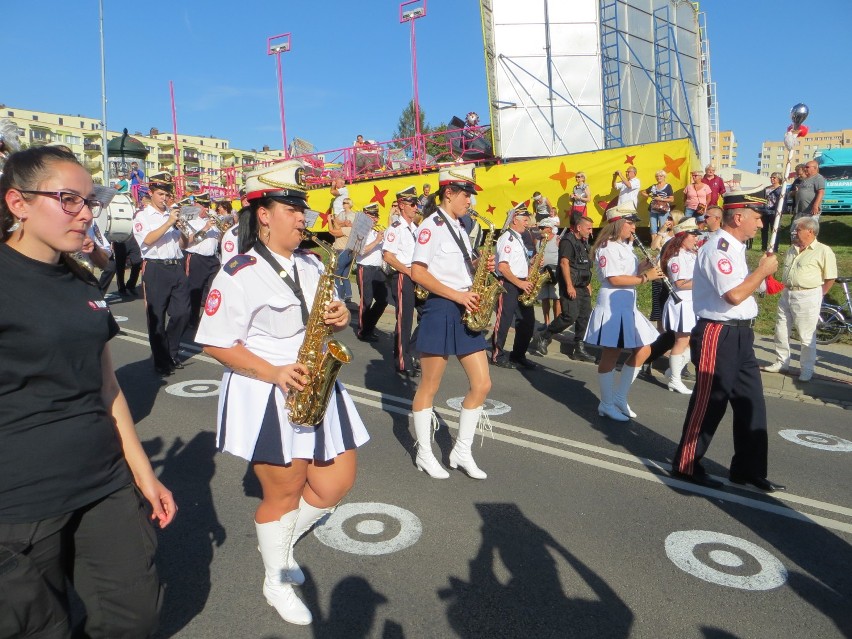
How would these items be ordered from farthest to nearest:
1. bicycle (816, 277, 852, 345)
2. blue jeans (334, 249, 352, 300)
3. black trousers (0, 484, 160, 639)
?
blue jeans (334, 249, 352, 300), bicycle (816, 277, 852, 345), black trousers (0, 484, 160, 639)

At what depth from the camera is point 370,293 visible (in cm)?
938

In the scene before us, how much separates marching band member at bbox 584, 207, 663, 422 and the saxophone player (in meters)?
1.77

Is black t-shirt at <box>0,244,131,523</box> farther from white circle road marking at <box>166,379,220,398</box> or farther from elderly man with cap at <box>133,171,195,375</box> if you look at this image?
elderly man with cap at <box>133,171,195,375</box>

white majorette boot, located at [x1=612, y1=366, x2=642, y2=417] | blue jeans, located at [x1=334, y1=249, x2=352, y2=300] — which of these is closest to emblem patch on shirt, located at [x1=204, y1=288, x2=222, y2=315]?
white majorette boot, located at [x1=612, y1=366, x2=642, y2=417]

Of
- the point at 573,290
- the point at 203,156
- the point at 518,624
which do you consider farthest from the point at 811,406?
the point at 203,156

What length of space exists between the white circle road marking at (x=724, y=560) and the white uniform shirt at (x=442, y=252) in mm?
2187

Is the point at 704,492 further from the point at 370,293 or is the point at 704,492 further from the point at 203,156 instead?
the point at 203,156

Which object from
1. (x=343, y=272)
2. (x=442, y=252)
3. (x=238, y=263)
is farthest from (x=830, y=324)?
(x=238, y=263)

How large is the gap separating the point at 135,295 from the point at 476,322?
10879 millimetres

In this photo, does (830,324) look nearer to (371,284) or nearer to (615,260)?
(615,260)

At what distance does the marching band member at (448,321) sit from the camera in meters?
4.41

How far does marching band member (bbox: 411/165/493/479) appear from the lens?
A: 4410 millimetres

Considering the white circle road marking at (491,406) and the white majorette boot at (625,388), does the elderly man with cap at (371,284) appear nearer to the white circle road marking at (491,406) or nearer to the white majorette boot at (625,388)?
the white circle road marking at (491,406)

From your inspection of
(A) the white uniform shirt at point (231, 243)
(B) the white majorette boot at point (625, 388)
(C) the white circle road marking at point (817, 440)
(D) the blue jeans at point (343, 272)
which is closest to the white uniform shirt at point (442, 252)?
(B) the white majorette boot at point (625, 388)
